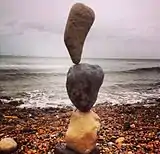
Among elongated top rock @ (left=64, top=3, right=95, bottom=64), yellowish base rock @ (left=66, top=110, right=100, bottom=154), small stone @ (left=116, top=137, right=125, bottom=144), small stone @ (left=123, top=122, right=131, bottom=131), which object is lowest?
small stone @ (left=116, top=137, right=125, bottom=144)

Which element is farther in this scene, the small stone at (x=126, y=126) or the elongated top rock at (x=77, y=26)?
the small stone at (x=126, y=126)

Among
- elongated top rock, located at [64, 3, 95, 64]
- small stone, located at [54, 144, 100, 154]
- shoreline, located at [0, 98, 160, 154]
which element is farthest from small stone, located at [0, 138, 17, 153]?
elongated top rock, located at [64, 3, 95, 64]

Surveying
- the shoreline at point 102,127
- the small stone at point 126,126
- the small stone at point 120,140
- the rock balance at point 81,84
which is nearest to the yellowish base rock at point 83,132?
the rock balance at point 81,84

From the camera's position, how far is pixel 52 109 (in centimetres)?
264

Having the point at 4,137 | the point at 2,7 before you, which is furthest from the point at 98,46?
the point at 4,137

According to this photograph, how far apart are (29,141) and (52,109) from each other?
0.41 metres

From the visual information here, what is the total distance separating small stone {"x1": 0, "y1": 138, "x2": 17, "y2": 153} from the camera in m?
2.11

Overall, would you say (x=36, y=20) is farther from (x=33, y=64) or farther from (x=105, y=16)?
(x=105, y=16)

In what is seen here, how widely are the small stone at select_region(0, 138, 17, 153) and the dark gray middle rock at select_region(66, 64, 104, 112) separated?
0.58m

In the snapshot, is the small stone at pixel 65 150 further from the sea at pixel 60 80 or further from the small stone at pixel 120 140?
the sea at pixel 60 80

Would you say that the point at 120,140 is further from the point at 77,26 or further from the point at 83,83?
A: the point at 77,26

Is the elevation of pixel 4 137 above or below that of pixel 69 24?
below

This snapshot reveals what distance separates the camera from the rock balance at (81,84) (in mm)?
1773

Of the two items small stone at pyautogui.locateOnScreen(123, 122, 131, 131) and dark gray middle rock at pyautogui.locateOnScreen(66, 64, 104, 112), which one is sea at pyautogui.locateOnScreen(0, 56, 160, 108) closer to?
small stone at pyautogui.locateOnScreen(123, 122, 131, 131)
